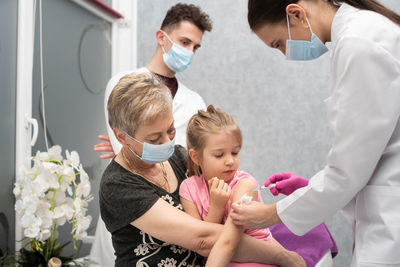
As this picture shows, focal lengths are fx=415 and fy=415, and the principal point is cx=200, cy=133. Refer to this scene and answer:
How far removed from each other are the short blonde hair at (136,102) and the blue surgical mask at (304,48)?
1.33 ft

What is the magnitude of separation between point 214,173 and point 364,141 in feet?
1.83

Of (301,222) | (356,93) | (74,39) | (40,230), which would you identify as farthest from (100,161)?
(356,93)

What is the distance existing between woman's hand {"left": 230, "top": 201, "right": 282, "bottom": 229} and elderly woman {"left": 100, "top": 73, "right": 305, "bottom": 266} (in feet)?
0.26

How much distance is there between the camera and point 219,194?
49.0 inches

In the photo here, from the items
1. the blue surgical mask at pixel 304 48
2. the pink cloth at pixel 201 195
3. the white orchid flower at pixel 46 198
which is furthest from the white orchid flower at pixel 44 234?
the blue surgical mask at pixel 304 48

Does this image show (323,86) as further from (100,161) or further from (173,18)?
(100,161)

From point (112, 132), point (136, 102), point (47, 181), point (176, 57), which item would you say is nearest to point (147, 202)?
point (136, 102)

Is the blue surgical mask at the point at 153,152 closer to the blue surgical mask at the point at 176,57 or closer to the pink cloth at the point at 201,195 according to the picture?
the pink cloth at the point at 201,195

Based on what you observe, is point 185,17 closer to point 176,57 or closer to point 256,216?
point 176,57

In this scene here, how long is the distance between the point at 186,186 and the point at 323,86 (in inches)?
75.2

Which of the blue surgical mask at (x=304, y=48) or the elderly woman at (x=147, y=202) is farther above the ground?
the blue surgical mask at (x=304, y=48)

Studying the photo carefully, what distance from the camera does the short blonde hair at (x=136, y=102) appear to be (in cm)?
123

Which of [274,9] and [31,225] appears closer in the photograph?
[274,9]

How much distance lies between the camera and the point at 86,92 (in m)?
2.69
